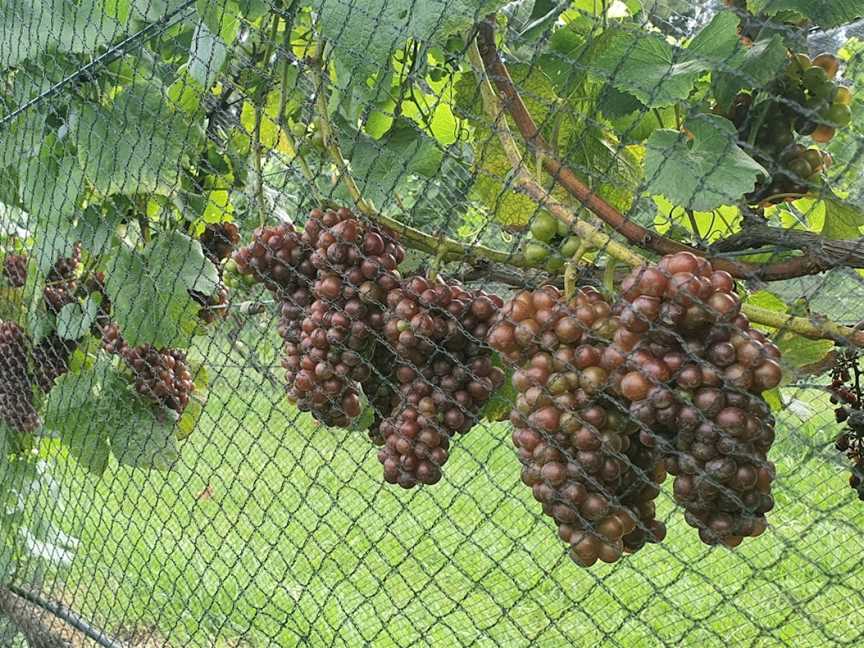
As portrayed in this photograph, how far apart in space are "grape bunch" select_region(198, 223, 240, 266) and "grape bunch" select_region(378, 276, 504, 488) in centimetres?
67

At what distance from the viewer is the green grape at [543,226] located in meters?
0.74

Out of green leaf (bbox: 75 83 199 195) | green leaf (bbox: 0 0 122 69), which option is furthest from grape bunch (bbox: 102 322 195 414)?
green leaf (bbox: 0 0 122 69)

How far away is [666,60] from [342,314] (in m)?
0.33

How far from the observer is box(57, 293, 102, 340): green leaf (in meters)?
1.49

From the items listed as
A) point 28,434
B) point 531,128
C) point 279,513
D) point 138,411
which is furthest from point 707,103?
point 279,513

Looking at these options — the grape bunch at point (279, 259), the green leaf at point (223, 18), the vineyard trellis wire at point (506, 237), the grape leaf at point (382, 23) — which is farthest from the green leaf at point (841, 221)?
the green leaf at point (223, 18)

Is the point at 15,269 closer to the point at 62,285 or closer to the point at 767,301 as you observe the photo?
the point at 62,285

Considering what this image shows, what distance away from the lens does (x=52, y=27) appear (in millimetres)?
1313

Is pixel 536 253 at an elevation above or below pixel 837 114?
below

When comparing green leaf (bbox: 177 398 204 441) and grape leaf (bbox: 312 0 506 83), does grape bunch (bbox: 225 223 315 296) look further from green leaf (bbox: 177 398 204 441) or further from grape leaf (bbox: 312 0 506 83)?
green leaf (bbox: 177 398 204 441)

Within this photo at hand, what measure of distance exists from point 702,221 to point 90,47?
892 millimetres

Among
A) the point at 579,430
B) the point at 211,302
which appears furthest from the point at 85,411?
the point at 579,430

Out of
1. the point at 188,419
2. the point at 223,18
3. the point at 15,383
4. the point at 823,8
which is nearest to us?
the point at 823,8

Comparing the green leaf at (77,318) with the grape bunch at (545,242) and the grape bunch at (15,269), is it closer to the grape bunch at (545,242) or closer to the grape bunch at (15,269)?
the grape bunch at (15,269)
